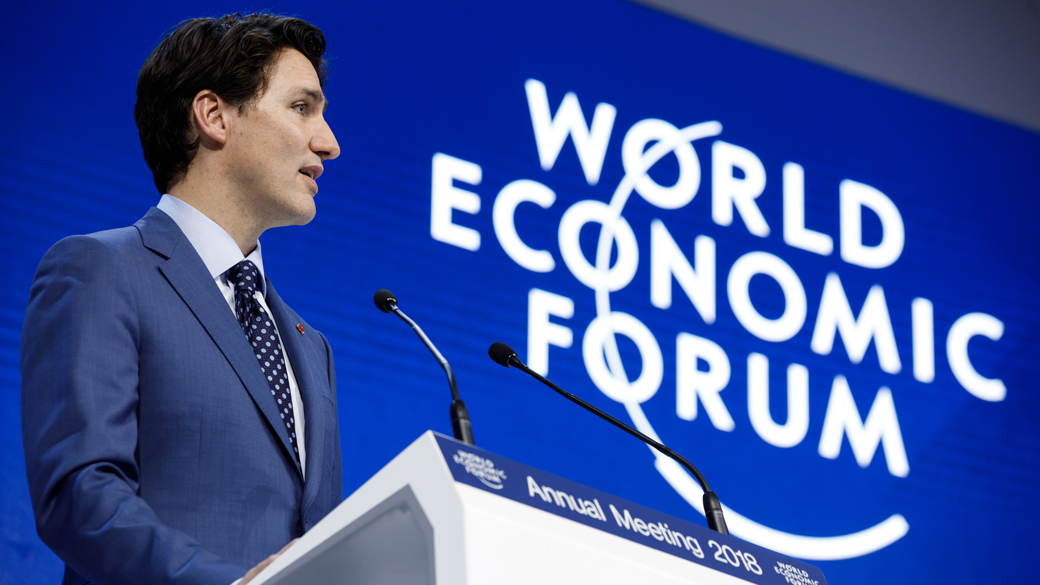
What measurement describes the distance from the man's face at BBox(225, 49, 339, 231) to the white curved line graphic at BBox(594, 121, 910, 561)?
1.58 m

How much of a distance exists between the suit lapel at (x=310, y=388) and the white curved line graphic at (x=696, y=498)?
152 centimetres

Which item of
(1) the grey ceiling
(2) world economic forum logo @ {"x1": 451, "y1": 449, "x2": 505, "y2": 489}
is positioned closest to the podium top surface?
(2) world economic forum logo @ {"x1": 451, "y1": 449, "x2": 505, "y2": 489}

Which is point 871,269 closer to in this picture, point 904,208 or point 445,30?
point 904,208

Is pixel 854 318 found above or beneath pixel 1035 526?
above

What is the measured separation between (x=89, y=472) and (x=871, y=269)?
121 inches

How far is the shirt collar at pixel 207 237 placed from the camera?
1.56m

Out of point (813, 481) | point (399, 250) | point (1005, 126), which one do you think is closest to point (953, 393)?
point (813, 481)

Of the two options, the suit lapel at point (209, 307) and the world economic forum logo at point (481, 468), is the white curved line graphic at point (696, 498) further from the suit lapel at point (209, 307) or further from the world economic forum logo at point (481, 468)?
the world economic forum logo at point (481, 468)

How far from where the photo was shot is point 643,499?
10.1 feet

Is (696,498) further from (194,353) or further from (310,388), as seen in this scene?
(194,353)

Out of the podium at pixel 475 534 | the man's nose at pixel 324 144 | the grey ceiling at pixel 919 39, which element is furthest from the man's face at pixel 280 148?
the grey ceiling at pixel 919 39

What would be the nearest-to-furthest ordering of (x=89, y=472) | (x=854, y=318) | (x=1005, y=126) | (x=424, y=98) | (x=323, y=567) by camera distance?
(x=323, y=567)
(x=89, y=472)
(x=424, y=98)
(x=854, y=318)
(x=1005, y=126)

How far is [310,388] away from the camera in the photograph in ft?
5.09

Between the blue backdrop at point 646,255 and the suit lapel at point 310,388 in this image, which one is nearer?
the suit lapel at point 310,388
